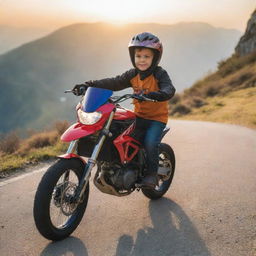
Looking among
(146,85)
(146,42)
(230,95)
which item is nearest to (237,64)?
(230,95)

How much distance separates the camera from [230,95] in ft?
64.5

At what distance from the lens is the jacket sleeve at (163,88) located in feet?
13.4

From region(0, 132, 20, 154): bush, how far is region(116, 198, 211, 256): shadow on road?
6648 millimetres

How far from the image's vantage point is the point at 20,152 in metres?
9.38

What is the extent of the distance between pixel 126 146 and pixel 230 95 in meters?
16.4

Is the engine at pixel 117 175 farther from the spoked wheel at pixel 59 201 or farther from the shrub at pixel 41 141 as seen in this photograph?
the shrub at pixel 41 141

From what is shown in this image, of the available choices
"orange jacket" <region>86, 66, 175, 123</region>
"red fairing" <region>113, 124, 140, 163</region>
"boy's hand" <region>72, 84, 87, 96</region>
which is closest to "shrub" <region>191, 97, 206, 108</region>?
"orange jacket" <region>86, 66, 175, 123</region>

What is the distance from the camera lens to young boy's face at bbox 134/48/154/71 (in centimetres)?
467

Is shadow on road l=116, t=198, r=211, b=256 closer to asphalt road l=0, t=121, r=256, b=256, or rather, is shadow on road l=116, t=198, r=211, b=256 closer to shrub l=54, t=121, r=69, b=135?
asphalt road l=0, t=121, r=256, b=256

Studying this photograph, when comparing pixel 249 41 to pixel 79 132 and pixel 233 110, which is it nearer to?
pixel 233 110

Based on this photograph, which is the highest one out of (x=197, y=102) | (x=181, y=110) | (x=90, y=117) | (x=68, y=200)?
(x=90, y=117)

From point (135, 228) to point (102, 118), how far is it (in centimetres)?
138

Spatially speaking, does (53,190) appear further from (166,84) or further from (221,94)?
(221,94)

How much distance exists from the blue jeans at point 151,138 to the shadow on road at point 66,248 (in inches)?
49.9
